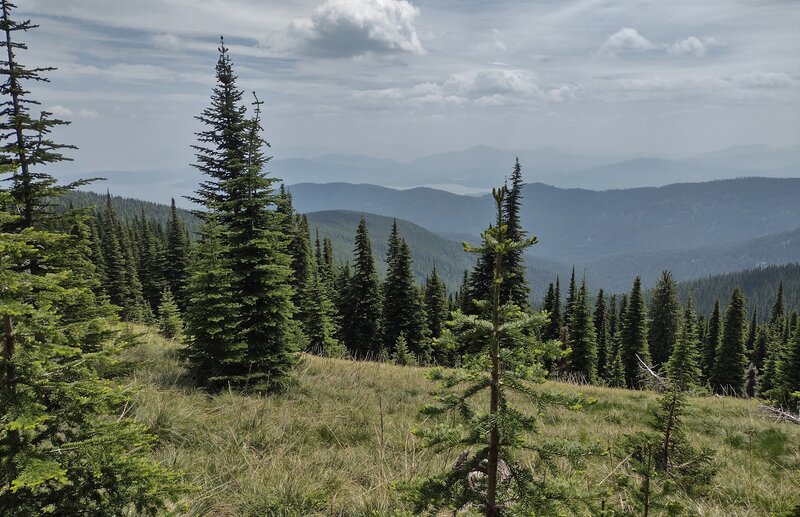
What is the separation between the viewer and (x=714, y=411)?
39.6ft

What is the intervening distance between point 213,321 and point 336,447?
14.6ft

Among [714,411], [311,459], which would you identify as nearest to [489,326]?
[311,459]

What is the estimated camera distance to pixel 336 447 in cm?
624

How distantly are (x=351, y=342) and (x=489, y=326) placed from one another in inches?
1638

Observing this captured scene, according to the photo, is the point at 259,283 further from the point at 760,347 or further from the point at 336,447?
the point at 760,347

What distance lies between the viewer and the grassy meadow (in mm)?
4305

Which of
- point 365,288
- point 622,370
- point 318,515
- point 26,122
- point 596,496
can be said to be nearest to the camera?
point 596,496

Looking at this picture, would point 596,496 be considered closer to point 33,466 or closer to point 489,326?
point 489,326

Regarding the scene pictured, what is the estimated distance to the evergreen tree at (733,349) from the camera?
47812 millimetres

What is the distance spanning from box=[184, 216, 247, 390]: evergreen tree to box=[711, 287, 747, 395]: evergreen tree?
55.9 meters

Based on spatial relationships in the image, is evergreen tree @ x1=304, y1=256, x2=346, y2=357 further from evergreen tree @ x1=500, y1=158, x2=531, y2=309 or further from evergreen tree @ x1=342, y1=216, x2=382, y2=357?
evergreen tree @ x1=500, y1=158, x2=531, y2=309

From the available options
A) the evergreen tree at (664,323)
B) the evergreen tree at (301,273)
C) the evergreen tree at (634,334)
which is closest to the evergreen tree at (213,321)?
the evergreen tree at (301,273)

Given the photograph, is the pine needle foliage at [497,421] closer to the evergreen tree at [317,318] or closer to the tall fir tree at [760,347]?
the evergreen tree at [317,318]

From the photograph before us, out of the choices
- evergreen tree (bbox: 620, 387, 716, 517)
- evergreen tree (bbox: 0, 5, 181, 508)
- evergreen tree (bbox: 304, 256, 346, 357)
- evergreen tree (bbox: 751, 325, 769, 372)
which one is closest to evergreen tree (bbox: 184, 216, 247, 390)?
evergreen tree (bbox: 0, 5, 181, 508)
